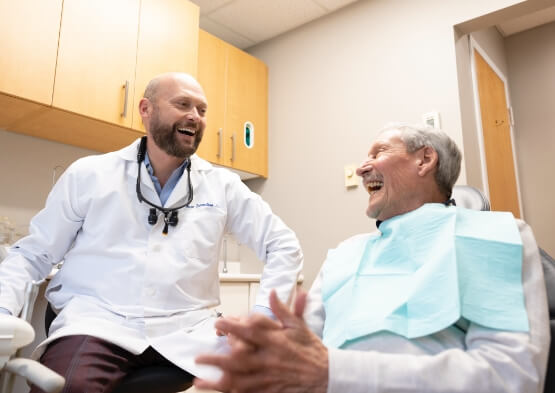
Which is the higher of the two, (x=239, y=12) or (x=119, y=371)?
(x=239, y=12)

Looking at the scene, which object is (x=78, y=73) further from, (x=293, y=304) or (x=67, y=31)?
(x=293, y=304)

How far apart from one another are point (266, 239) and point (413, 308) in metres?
0.79

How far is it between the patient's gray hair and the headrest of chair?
0.14ft

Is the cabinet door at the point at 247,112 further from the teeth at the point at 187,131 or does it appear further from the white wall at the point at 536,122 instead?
the white wall at the point at 536,122

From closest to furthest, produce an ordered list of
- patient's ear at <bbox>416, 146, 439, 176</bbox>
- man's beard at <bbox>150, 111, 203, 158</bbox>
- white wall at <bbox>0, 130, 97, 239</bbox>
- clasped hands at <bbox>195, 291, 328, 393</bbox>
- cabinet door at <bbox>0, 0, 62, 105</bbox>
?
1. clasped hands at <bbox>195, 291, 328, 393</bbox>
2. patient's ear at <bbox>416, 146, 439, 176</bbox>
3. man's beard at <bbox>150, 111, 203, 158</bbox>
4. cabinet door at <bbox>0, 0, 62, 105</bbox>
5. white wall at <bbox>0, 130, 97, 239</bbox>

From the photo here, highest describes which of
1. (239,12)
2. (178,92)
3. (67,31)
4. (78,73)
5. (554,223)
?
(239,12)

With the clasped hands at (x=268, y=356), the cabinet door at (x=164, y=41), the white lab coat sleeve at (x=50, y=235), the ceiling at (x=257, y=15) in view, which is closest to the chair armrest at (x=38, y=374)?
the clasped hands at (x=268, y=356)

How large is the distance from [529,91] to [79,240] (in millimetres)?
3349

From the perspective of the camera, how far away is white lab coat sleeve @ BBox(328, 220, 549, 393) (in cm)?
69

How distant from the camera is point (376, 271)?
107 centimetres

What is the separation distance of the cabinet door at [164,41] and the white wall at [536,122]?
2465 mm

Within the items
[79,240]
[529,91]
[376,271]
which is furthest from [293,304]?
[529,91]

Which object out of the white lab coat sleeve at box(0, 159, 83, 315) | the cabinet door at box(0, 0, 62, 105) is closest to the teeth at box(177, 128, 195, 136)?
the white lab coat sleeve at box(0, 159, 83, 315)

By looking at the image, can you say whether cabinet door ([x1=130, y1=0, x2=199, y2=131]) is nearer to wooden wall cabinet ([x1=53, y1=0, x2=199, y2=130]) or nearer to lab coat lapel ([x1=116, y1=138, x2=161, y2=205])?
wooden wall cabinet ([x1=53, y1=0, x2=199, y2=130])
